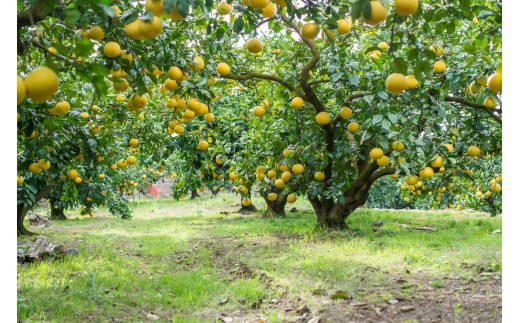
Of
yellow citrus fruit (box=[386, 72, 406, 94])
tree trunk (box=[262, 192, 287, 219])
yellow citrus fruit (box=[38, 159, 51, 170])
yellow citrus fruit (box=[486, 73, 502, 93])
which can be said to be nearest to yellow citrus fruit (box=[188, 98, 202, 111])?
yellow citrus fruit (box=[386, 72, 406, 94])

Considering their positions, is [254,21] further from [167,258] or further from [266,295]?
[167,258]

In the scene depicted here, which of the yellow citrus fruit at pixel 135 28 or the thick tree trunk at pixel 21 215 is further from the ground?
the yellow citrus fruit at pixel 135 28

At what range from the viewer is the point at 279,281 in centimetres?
365

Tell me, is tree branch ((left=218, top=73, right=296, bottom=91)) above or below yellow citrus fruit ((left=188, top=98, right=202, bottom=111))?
above

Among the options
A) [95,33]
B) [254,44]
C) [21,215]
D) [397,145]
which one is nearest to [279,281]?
[397,145]

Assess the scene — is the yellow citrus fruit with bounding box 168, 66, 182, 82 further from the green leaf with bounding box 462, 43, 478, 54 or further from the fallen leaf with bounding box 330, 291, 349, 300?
the fallen leaf with bounding box 330, 291, 349, 300

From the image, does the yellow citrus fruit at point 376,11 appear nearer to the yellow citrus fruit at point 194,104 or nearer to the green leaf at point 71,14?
the green leaf at point 71,14

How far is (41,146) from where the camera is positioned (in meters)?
3.59

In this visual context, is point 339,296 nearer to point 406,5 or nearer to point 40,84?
point 406,5

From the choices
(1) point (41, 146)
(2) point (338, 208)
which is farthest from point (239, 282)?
(2) point (338, 208)

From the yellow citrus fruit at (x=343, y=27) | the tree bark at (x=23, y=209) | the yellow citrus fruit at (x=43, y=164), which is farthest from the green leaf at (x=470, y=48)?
the tree bark at (x=23, y=209)

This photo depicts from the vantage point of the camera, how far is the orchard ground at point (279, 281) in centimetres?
293

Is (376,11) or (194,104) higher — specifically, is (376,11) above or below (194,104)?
above

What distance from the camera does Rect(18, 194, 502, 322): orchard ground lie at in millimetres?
2926
